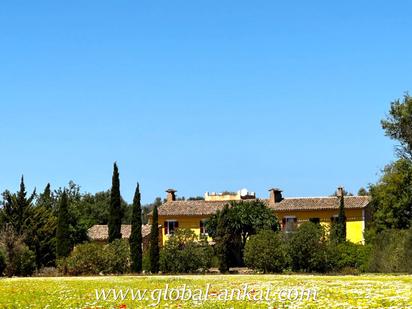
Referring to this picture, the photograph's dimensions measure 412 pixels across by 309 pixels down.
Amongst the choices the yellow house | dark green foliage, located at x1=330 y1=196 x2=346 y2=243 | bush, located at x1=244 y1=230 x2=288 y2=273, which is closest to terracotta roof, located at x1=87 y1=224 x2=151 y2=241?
the yellow house

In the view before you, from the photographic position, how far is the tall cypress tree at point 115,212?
6319cm

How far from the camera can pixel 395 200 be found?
63938mm

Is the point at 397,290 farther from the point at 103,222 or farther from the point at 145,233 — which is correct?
the point at 103,222

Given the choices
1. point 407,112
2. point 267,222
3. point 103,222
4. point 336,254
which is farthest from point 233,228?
point 103,222

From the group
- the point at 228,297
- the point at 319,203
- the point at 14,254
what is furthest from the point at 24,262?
the point at 319,203

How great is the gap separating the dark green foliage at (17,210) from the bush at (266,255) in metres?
20.0

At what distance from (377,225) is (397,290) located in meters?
49.6

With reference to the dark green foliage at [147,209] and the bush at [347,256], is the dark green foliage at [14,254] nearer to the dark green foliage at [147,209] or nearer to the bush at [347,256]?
the bush at [347,256]

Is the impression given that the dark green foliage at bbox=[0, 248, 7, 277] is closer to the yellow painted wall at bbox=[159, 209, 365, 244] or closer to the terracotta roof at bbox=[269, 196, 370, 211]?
the yellow painted wall at bbox=[159, 209, 365, 244]

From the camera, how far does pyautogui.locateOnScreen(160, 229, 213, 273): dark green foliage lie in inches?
1868

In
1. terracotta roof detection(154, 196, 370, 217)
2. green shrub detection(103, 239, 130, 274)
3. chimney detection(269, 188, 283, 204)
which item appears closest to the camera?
green shrub detection(103, 239, 130, 274)

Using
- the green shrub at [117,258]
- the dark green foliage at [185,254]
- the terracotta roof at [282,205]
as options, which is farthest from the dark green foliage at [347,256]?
the terracotta roof at [282,205]

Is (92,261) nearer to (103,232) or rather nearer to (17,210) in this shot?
(17,210)

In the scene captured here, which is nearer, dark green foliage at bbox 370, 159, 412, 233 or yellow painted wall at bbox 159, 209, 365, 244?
dark green foliage at bbox 370, 159, 412, 233
